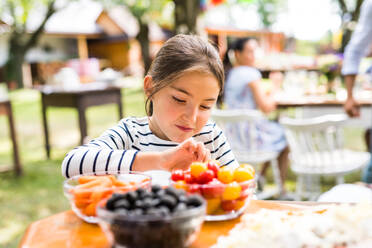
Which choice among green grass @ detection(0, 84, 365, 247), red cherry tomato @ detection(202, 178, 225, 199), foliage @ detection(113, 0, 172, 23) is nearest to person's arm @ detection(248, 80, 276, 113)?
green grass @ detection(0, 84, 365, 247)

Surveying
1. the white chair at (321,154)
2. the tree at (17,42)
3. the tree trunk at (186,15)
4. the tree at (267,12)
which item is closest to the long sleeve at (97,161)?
the white chair at (321,154)

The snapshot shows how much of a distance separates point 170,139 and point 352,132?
7070mm

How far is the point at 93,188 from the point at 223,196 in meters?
0.31

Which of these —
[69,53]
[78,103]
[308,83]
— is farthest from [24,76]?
[308,83]

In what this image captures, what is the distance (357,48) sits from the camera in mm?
3113

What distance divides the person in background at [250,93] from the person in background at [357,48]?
834 millimetres

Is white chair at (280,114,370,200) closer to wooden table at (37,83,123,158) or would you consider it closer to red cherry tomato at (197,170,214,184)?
red cherry tomato at (197,170,214,184)

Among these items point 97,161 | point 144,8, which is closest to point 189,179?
point 97,161

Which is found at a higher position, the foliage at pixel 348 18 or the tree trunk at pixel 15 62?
the foliage at pixel 348 18

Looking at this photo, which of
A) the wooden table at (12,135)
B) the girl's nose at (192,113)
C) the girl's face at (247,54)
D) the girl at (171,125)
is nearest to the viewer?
the girl at (171,125)

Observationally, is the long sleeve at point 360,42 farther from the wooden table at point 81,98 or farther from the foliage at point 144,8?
the foliage at point 144,8

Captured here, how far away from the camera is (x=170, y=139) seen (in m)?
1.57

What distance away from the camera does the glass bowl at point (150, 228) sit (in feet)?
2.26

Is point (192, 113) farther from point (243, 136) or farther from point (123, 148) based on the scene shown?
point (243, 136)
